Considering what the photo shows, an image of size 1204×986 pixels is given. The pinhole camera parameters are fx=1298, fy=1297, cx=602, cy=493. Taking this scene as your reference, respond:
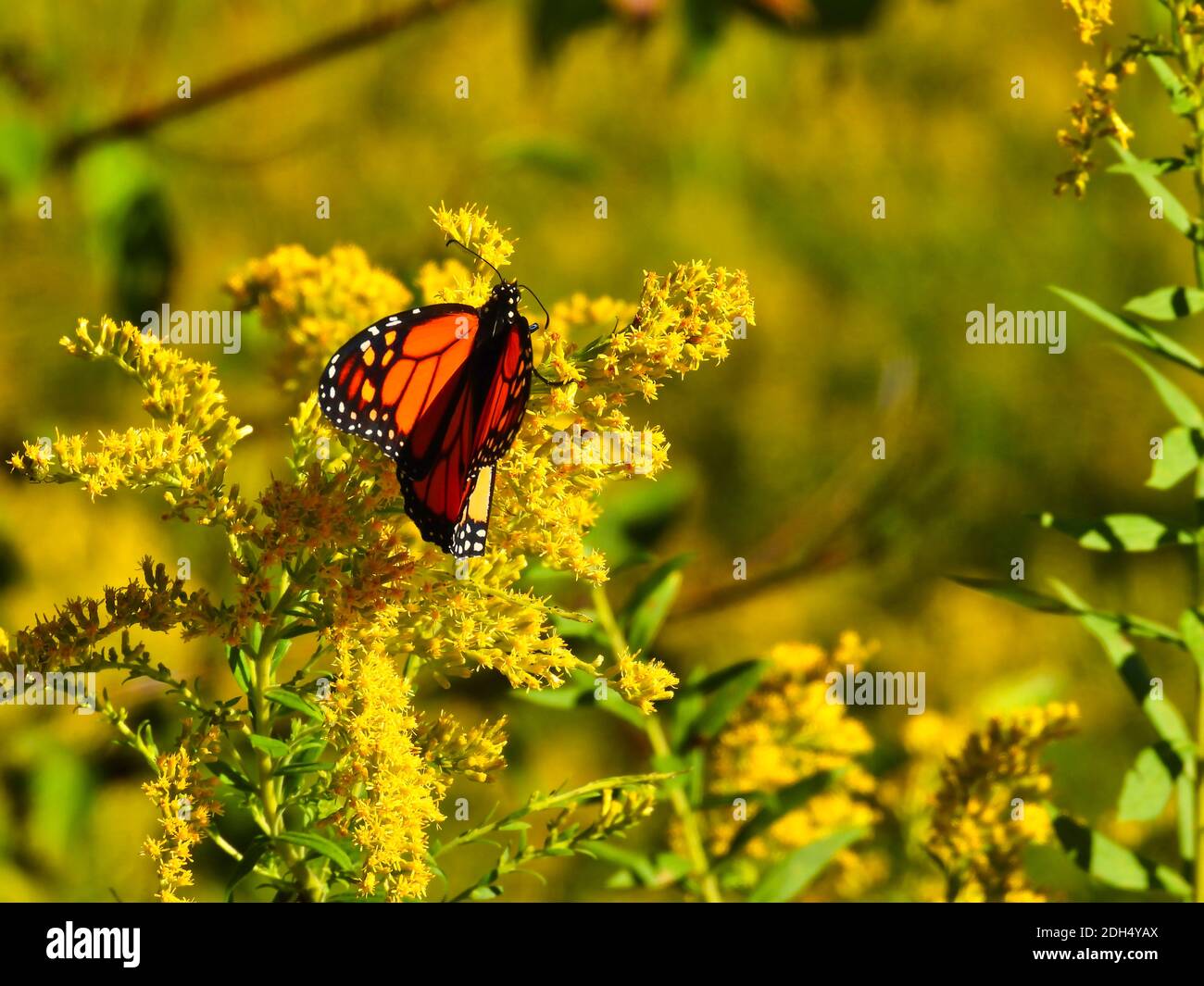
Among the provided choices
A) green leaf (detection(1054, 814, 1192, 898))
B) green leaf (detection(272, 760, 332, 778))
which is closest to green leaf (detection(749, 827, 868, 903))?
green leaf (detection(1054, 814, 1192, 898))

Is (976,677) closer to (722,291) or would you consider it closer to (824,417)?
(824,417)

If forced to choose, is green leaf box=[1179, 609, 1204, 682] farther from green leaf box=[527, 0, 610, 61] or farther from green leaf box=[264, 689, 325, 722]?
green leaf box=[527, 0, 610, 61]

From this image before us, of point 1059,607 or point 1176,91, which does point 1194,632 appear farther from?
Result: point 1176,91

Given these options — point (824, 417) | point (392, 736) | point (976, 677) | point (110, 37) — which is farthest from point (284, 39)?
point (392, 736)

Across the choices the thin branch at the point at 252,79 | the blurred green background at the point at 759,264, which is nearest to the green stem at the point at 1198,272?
the blurred green background at the point at 759,264

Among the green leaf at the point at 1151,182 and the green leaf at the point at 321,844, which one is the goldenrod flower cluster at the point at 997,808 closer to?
the green leaf at the point at 1151,182

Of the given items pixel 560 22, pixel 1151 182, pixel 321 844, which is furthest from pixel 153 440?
pixel 560 22

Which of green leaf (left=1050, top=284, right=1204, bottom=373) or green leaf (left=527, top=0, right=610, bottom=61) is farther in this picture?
green leaf (left=527, top=0, right=610, bottom=61)
